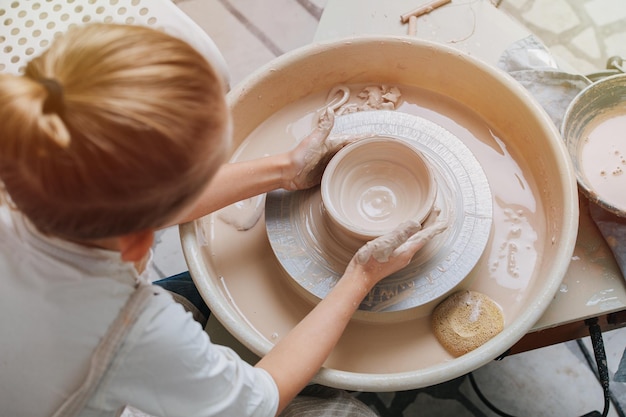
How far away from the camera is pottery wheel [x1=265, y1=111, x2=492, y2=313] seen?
1.38 m

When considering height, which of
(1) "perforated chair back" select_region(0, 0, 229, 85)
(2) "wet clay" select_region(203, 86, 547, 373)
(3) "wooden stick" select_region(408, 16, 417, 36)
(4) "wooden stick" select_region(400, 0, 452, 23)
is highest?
(4) "wooden stick" select_region(400, 0, 452, 23)

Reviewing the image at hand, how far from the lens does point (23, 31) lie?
154 cm

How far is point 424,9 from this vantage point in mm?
1787

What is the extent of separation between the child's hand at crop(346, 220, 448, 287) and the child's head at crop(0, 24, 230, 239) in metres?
0.56

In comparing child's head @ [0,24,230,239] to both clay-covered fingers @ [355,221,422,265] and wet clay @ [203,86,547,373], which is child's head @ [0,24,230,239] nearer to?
clay-covered fingers @ [355,221,422,265]

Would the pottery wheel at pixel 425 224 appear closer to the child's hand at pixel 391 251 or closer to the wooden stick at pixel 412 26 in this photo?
the child's hand at pixel 391 251

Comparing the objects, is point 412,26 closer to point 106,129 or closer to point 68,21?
point 68,21

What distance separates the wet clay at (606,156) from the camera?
4.86ft

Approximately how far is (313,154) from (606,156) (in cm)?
78

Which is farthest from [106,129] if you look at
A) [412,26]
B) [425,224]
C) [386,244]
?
[412,26]

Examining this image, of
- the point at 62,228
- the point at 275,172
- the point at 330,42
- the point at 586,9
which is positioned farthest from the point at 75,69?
the point at 586,9

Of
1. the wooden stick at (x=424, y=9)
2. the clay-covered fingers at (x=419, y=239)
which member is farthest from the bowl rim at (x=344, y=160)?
the wooden stick at (x=424, y=9)

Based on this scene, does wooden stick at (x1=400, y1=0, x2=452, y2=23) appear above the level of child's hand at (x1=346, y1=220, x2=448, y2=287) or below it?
above

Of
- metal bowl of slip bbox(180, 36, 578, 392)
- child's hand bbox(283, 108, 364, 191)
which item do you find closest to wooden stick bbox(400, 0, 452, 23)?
metal bowl of slip bbox(180, 36, 578, 392)
